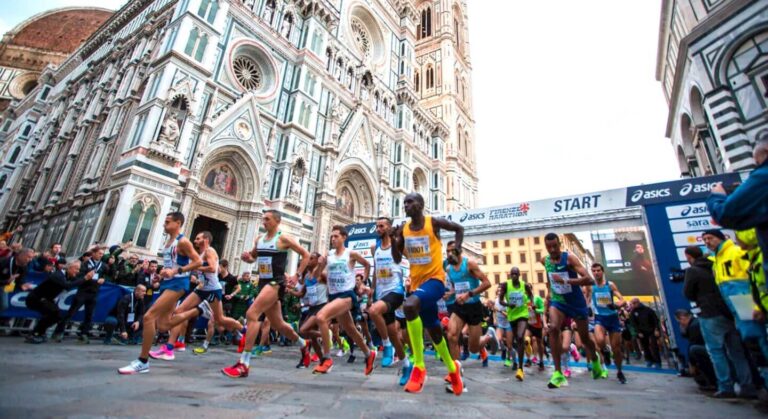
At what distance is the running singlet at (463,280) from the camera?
19.0 feet

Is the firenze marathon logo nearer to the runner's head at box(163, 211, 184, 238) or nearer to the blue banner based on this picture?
the runner's head at box(163, 211, 184, 238)

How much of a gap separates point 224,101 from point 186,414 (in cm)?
1763

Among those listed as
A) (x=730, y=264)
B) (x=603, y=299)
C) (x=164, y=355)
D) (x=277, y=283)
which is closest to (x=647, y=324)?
(x=603, y=299)

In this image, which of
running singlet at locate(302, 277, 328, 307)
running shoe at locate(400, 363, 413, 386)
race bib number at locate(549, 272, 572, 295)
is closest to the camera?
running shoe at locate(400, 363, 413, 386)

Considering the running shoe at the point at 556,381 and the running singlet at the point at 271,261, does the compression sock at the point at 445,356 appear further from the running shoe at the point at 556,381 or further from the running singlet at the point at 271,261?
the running singlet at the point at 271,261

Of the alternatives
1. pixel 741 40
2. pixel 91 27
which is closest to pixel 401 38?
pixel 741 40

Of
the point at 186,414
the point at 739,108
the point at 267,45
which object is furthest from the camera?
the point at 267,45

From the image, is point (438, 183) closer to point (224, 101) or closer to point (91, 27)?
point (224, 101)

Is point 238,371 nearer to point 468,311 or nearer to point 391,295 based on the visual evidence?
point 391,295

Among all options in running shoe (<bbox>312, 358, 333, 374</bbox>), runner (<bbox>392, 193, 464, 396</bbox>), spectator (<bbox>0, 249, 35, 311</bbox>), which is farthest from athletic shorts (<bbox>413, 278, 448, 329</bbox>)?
spectator (<bbox>0, 249, 35, 311</bbox>)

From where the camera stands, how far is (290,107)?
20.1m

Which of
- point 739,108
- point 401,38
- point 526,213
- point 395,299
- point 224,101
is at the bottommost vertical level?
point 395,299

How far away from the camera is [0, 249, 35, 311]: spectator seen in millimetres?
5617

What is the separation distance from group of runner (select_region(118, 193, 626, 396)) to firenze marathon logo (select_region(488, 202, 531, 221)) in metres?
5.83
